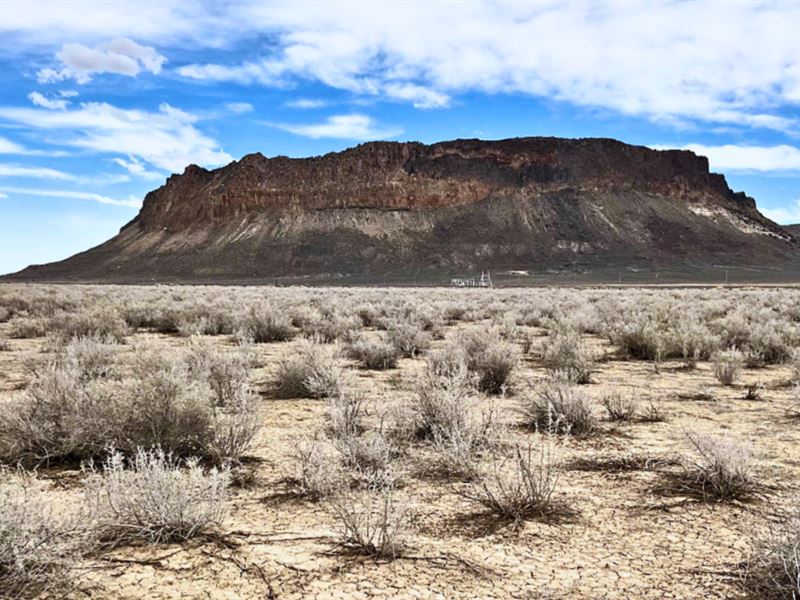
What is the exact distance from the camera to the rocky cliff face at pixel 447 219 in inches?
3829

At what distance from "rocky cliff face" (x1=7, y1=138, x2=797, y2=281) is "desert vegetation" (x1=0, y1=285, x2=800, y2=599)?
84998 mm

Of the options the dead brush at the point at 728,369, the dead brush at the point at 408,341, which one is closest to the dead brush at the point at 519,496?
the dead brush at the point at 728,369

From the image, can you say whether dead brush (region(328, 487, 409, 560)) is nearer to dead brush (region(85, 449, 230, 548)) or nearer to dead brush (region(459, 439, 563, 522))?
dead brush (region(459, 439, 563, 522))

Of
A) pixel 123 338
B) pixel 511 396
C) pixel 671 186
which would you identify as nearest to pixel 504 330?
pixel 511 396

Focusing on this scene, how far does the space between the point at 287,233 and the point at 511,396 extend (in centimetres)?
10041

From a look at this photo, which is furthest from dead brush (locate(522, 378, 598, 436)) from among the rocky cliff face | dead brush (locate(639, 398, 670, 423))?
the rocky cliff face

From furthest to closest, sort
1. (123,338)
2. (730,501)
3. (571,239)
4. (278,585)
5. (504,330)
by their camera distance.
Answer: (571,239)
(504,330)
(123,338)
(730,501)
(278,585)

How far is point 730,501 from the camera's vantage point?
420 cm

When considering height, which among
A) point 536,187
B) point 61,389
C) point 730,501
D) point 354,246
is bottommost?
point 730,501

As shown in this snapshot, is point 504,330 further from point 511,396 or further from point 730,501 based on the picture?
point 730,501

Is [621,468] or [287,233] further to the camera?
[287,233]

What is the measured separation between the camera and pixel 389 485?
352 centimetres

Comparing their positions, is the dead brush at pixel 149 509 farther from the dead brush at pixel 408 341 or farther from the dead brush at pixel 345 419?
the dead brush at pixel 408 341

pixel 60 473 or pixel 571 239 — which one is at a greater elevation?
pixel 571 239
